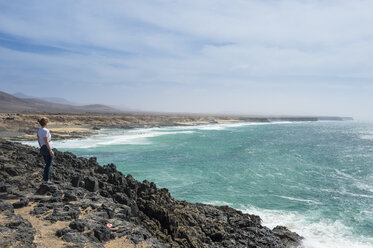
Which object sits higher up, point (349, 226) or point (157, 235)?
point (157, 235)

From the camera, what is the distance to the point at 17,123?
202ft

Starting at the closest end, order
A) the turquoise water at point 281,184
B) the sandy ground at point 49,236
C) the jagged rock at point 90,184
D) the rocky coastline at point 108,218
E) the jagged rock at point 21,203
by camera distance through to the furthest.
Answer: the sandy ground at point 49,236 < the rocky coastline at point 108,218 < the jagged rock at point 21,203 < the jagged rock at point 90,184 < the turquoise water at point 281,184

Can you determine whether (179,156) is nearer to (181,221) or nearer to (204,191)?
(204,191)

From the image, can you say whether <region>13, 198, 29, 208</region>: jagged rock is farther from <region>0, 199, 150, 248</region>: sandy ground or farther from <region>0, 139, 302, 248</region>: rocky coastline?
<region>0, 199, 150, 248</region>: sandy ground

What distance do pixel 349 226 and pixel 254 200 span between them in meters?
5.42

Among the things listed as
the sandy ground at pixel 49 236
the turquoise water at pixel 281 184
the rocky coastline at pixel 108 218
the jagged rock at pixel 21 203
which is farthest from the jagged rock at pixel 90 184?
the turquoise water at pixel 281 184

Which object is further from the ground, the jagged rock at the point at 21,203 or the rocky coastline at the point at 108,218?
the jagged rock at the point at 21,203

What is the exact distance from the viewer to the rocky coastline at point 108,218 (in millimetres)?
6953

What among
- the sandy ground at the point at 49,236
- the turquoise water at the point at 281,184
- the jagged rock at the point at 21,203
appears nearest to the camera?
the sandy ground at the point at 49,236

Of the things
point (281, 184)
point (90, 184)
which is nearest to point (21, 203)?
point (90, 184)

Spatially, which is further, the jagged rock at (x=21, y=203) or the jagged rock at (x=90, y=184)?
the jagged rock at (x=90, y=184)

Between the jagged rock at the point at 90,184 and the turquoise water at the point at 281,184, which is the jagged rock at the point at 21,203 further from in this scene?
the turquoise water at the point at 281,184

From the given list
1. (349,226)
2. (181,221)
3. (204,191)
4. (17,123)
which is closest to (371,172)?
(349,226)

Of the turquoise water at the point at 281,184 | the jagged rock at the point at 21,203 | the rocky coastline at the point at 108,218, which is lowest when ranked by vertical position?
the turquoise water at the point at 281,184
